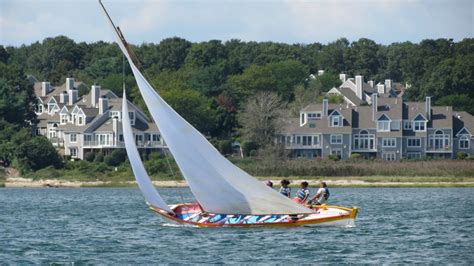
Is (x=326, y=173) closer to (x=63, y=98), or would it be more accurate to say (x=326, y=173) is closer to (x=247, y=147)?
(x=247, y=147)

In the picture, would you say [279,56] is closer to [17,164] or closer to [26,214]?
[17,164]

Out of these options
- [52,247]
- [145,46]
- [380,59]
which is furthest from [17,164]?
[380,59]

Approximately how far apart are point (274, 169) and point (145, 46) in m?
76.9

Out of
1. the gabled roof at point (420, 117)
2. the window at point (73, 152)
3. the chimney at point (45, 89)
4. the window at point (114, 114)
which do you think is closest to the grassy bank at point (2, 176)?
the window at point (73, 152)

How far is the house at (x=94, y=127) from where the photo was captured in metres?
107

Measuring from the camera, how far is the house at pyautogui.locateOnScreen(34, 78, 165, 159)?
4208 inches

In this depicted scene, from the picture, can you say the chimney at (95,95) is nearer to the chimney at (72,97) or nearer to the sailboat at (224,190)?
the chimney at (72,97)

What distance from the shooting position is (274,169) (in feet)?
292

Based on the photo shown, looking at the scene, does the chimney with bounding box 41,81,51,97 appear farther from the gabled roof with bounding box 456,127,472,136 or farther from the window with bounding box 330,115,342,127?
the gabled roof with bounding box 456,127,472,136

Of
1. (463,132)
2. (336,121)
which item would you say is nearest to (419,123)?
(463,132)

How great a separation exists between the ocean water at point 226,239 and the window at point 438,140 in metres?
48.8

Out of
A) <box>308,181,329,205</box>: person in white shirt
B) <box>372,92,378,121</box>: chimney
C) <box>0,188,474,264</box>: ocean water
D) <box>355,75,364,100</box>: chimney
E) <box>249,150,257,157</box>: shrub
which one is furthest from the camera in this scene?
<box>355,75,364,100</box>: chimney

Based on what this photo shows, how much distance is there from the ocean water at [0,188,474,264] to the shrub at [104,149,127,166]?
36.8 metres

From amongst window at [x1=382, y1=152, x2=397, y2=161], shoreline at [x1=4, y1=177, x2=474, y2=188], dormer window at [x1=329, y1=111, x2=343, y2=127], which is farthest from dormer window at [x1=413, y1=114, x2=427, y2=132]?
shoreline at [x1=4, y1=177, x2=474, y2=188]
